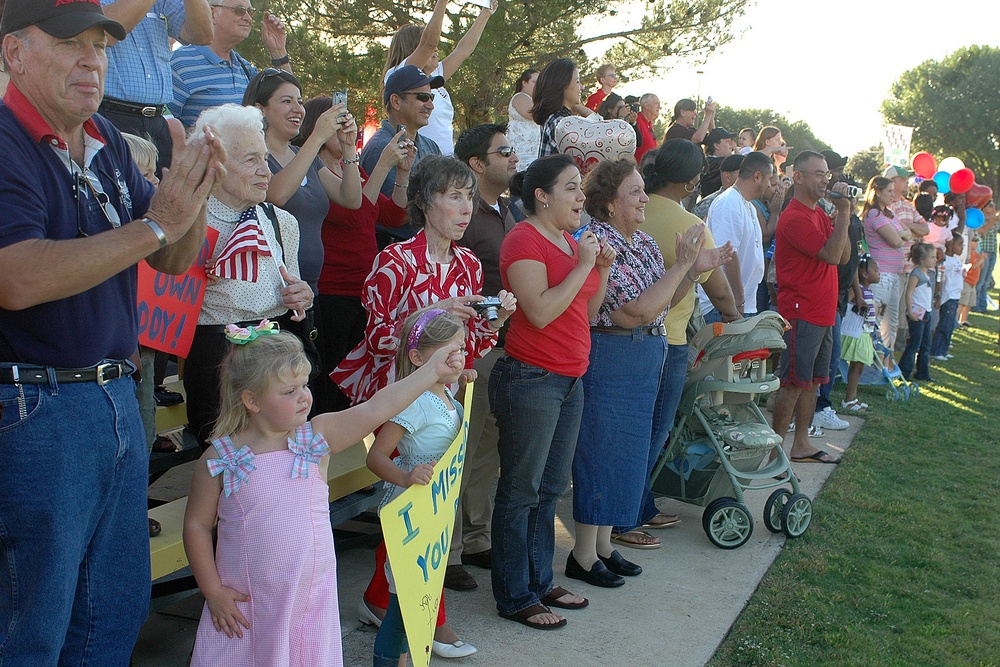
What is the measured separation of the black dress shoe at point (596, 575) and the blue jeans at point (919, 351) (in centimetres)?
800

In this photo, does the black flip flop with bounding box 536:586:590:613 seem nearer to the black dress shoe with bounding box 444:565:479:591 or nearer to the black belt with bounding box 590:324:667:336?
the black dress shoe with bounding box 444:565:479:591

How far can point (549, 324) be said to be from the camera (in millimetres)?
4176

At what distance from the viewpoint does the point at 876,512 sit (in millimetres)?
6270

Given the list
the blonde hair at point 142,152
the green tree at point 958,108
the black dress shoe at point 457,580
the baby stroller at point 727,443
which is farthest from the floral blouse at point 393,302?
the green tree at point 958,108

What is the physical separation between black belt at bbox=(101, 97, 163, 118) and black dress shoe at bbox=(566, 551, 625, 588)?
9.76ft

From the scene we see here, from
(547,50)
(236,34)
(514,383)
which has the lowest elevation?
(514,383)

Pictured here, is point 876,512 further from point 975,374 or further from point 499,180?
point 975,374

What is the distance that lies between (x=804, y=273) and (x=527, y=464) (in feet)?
12.2

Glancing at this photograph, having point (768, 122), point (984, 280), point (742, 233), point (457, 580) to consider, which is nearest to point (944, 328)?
point (984, 280)

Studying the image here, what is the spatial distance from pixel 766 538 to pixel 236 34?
164 inches

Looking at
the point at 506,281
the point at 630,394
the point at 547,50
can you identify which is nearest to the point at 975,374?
the point at 547,50

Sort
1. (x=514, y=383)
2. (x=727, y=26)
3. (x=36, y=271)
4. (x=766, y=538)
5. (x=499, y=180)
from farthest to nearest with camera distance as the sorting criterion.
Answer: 1. (x=727, y=26)
2. (x=766, y=538)
3. (x=499, y=180)
4. (x=514, y=383)
5. (x=36, y=271)

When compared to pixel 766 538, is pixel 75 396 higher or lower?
higher

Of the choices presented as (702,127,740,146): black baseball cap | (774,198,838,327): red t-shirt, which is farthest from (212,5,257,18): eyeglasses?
(702,127,740,146): black baseball cap
